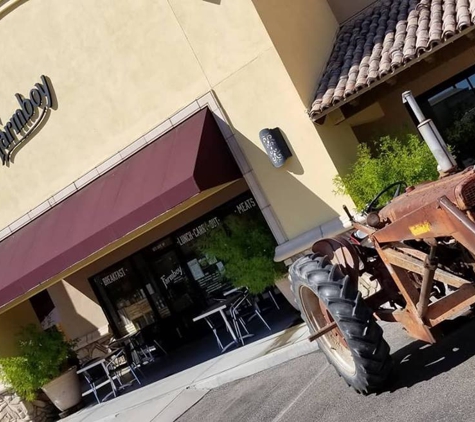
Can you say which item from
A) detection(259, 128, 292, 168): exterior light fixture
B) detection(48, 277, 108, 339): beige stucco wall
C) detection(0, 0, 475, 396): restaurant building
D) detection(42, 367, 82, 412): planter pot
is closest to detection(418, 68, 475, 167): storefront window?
detection(0, 0, 475, 396): restaurant building

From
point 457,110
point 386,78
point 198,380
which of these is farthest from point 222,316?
point 457,110

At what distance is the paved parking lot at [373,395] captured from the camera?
536 centimetres

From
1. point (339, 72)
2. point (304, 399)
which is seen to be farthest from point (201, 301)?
point (304, 399)

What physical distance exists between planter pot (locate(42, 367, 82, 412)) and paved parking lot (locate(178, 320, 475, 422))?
5.50 metres

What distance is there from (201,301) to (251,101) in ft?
18.6

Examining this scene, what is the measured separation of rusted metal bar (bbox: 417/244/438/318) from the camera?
5.32 meters

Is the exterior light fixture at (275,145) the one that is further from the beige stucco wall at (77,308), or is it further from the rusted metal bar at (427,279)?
the beige stucco wall at (77,308)

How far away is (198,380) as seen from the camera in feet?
35.0

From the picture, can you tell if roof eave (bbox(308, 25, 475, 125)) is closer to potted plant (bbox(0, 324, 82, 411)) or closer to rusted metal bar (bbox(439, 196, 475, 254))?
rusted metal bar (bbox(439, 196, 475, 254))

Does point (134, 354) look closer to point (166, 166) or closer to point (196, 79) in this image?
point (166, 166)

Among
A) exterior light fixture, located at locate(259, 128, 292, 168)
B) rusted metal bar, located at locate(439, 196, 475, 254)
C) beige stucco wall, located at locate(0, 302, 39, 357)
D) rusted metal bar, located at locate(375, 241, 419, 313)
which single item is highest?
exterior light fixture, located at locate(259, 128, 292, 168)

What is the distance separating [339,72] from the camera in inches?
431

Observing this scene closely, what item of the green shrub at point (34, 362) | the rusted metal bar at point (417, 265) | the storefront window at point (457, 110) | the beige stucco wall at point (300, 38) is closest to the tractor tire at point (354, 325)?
the rusted metal bar at point (417, 265)

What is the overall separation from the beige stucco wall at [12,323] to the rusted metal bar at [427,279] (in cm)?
1067
